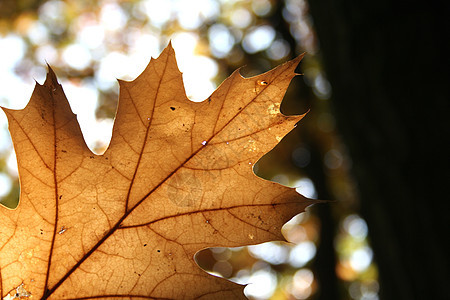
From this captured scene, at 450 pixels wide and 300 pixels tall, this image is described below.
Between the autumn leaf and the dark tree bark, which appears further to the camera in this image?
the dark tree bark

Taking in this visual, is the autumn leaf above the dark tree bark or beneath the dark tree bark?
beneath

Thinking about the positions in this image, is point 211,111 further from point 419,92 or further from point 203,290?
point 419,92

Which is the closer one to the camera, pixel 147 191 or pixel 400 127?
pixel 147 191

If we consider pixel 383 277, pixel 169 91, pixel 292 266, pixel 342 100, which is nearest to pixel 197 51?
pixel 292 266

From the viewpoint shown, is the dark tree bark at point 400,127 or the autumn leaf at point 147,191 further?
the dark tree bark at point 400,127
